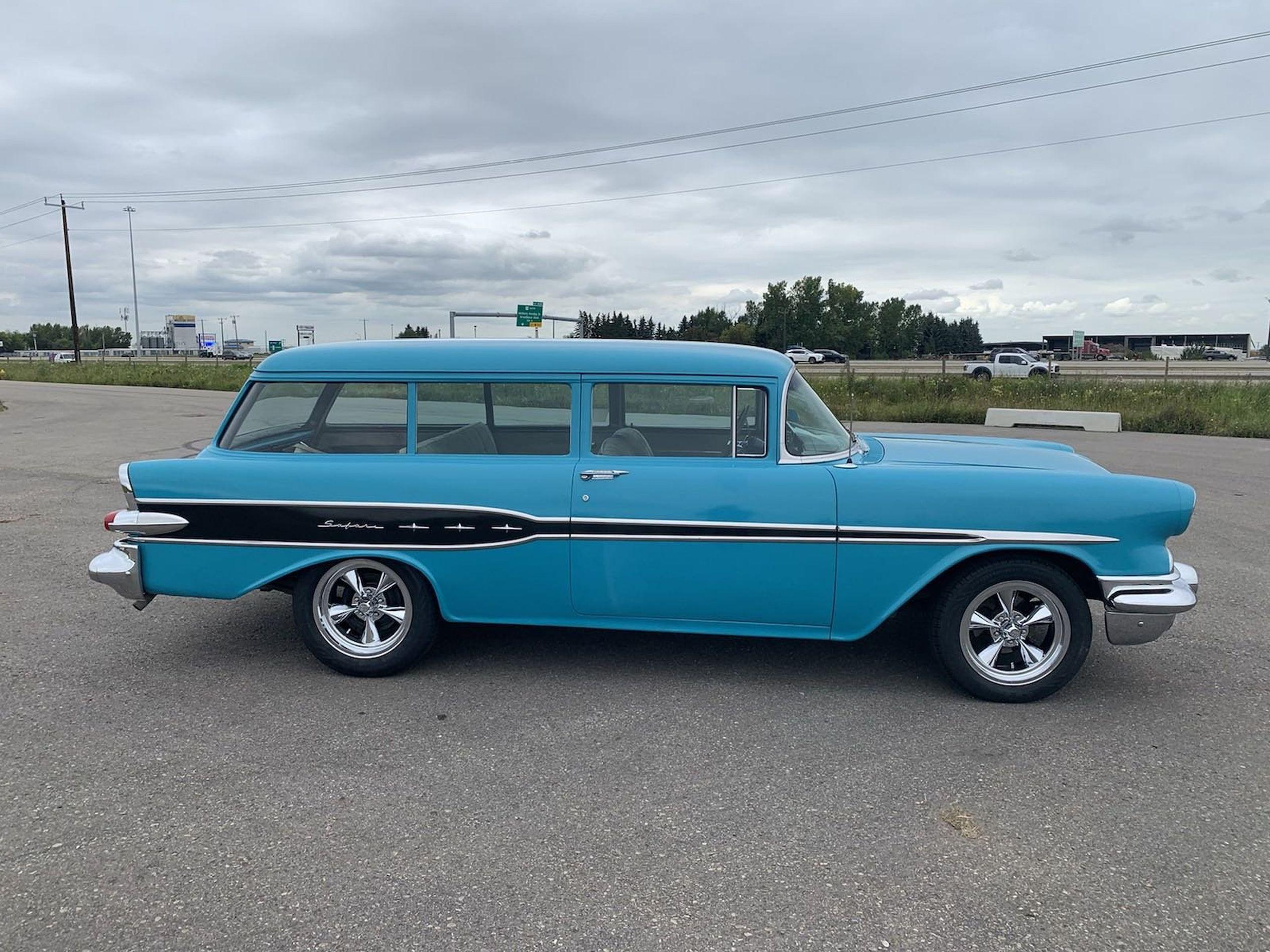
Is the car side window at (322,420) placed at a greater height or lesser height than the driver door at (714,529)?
greater

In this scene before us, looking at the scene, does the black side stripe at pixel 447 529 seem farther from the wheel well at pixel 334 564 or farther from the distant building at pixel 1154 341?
the distant building at pixel 1154 341

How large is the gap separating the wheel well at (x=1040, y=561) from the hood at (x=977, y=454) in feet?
1.39

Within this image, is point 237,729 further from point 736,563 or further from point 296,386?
point 736,563

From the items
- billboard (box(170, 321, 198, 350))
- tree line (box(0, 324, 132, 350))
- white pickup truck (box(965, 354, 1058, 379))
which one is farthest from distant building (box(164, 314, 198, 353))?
white pickup truck (box(965, 354, 1058, 379))

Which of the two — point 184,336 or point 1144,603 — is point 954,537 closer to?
point 1144,603

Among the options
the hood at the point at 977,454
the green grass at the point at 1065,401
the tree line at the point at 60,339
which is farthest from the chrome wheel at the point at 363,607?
the tree line at the point at 60,339

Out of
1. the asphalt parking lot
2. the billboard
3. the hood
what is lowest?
the asphalt parking lot

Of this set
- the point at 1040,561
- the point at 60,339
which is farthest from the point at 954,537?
the point at 60,339

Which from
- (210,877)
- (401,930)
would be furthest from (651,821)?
(210,877)

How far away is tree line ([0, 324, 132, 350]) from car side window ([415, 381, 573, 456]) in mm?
165244

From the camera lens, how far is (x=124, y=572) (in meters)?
4.25

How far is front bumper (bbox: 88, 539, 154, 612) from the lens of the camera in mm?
4262

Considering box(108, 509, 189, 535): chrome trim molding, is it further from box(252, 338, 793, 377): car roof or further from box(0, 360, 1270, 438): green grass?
box(0, 360, 1270, 438): green grass

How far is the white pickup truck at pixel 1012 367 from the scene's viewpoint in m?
42.3
